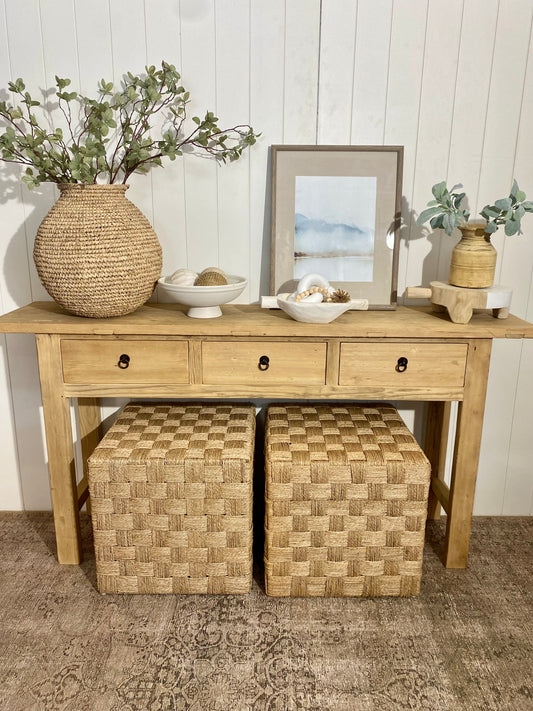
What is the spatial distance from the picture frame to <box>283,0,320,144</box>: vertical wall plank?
75 mm

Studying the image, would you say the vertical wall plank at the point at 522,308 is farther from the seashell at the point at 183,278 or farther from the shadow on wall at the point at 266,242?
the seashell at the point at 183,278

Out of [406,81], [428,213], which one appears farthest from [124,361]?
[406,81]

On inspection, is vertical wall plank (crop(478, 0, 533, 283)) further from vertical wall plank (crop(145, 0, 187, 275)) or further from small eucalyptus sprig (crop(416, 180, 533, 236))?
vertical wall plank (crop(145, 0, 187, 275))

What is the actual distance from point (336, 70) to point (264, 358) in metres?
0.98

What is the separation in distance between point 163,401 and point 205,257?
0.55m

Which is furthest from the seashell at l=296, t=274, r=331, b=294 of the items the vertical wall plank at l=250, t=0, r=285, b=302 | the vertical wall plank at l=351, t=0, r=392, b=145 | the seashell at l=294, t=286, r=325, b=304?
the vertical wall plank at l=351, t=0, r=392, b=145

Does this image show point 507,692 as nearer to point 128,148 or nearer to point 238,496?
point 238,496

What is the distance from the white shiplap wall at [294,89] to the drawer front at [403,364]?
1.39ft

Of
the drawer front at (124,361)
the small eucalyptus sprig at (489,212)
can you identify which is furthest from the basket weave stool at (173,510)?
the small eucalyptus sprig at (489,212)

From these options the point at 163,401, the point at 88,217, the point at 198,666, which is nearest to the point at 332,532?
the point at 198,666

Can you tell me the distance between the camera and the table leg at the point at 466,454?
5.67ft

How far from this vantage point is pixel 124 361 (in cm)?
174

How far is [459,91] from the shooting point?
189 centimetres

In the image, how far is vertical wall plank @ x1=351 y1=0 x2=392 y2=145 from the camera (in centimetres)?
183
